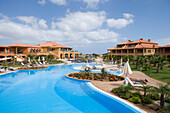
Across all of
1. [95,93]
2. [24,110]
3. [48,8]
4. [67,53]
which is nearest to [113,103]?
[95,93]

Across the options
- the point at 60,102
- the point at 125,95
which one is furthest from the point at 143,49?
the point at 60,102

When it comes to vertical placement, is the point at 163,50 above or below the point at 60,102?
above

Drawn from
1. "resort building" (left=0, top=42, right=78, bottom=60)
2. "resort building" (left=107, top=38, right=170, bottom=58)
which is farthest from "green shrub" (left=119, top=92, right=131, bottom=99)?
"resort building" (left=0, top=42, right=78, bottom=60)

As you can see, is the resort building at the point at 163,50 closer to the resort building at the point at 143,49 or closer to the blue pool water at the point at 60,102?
the resort building at the point at 143,49

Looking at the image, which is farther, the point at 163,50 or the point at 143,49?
the point at 143,49

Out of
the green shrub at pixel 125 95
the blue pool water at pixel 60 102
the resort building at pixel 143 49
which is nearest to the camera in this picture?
the blue pool water at pixel 60 102

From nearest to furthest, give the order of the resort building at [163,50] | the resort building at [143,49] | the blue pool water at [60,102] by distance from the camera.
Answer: the blue pool water at [60,102]
the resort building at [163,50]
the resort building at [143,49]

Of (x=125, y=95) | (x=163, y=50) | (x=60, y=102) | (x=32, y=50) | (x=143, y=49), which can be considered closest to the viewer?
(x=125, y=95)

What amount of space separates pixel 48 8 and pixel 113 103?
914 inches

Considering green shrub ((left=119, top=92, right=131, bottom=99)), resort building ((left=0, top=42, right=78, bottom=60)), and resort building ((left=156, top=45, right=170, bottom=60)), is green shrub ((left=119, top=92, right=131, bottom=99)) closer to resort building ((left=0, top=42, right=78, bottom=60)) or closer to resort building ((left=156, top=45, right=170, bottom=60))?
resort building ((left=156, top=45, right=170, bottom=60))

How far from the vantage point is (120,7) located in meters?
21.9

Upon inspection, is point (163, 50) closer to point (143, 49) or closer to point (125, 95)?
point (143, 49)

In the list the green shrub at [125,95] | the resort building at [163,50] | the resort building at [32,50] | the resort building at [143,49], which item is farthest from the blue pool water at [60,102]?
the resort building at [163,50]

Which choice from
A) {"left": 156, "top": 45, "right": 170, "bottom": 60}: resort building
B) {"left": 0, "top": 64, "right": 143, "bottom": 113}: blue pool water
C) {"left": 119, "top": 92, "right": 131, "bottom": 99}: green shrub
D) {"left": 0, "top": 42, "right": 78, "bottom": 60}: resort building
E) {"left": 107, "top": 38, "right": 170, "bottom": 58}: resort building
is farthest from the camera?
{"left": 0, "top": 42, "right": 78, "bottom": 60}: resort building
